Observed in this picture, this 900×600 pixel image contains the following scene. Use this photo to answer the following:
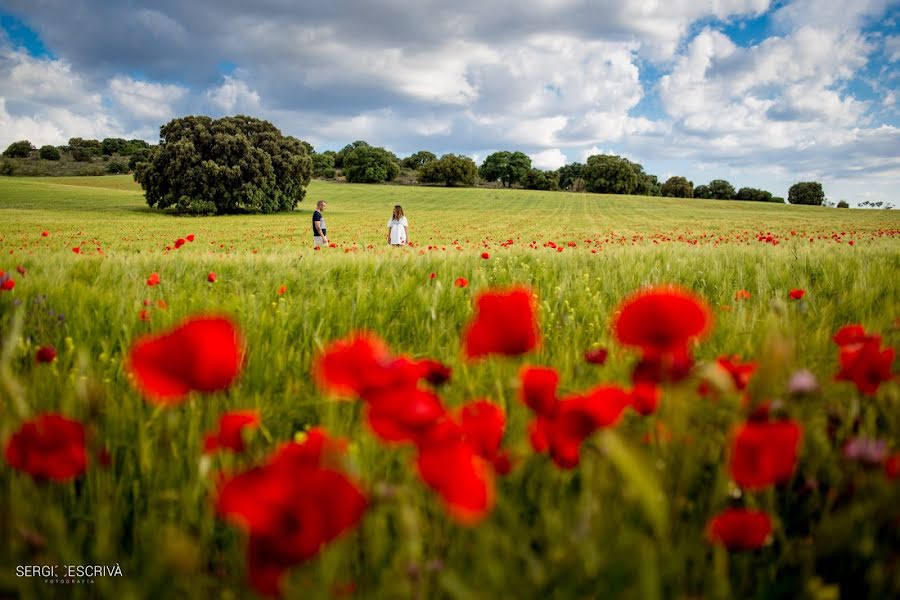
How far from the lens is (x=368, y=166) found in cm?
8475

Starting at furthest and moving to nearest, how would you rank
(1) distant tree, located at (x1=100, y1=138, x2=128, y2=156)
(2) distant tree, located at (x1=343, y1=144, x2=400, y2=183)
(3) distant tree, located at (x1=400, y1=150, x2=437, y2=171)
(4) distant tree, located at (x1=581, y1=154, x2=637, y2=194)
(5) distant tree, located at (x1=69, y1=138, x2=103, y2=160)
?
(3) distant tree, located at (x1=400, y1=150, x2=437, y2=171)
(1) distant tree, located at (x1=100, y1=138, x2=128, y2=156)
(5) distant tree, located at (x1=69, y1=138, x2=103, y2=160)
(4) distant tree, located at (x1=581, y1=154, x2=637, y2=194)
(2) distant tree, located at (x1=343, y1=144, x2=400, y2=183)

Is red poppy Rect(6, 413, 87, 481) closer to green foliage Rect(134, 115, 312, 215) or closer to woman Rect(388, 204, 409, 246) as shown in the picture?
woman Rect(388, 204, 409, 246)

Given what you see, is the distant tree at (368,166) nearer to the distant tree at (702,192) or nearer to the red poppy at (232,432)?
the distant tree at (702,192)

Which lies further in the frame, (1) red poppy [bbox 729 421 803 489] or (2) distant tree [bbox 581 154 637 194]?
(2) distant tree [bbox 581 154 637 194]

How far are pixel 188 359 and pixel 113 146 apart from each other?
126 metres

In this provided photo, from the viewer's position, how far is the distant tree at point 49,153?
90062 mm

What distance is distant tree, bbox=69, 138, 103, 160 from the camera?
97.2 meters

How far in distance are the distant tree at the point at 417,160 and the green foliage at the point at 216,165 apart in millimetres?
80209

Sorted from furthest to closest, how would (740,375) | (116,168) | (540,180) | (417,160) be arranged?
(417,160) < (540,180) < (116,168) < (740,375)

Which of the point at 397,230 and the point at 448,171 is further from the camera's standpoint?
the point at 448,171

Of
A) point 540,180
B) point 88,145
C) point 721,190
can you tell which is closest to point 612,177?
point 540,180

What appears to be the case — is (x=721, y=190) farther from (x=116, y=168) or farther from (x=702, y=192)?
(x=116, y=168)

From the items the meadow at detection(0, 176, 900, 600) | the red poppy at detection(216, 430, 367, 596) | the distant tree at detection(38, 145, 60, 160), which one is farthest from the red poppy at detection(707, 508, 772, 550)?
the distant tree at detection(38, 145, 60, 160)

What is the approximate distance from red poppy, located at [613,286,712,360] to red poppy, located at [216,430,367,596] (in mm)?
485
